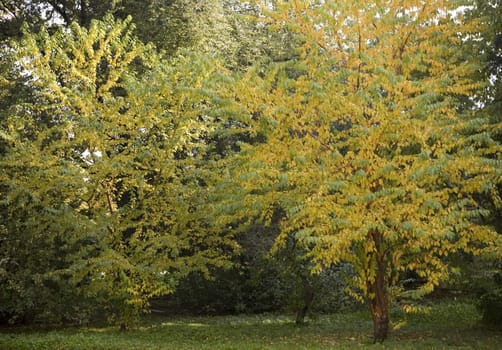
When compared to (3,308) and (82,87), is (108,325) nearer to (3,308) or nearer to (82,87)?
(3,308)

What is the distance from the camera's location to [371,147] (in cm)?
938

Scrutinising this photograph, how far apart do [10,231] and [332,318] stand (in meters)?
8.72

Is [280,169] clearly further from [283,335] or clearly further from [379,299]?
[283,335]

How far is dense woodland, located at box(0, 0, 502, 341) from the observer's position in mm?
9219

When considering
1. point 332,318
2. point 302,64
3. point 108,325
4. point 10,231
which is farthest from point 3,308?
point 302,64

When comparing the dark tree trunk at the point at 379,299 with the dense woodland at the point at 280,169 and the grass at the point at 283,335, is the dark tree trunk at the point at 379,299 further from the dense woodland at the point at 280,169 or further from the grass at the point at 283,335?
the grass at the point at 283,335

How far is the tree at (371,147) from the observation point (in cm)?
891

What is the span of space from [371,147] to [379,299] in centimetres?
304

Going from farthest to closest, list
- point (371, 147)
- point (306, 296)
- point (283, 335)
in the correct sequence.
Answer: point (306, 296), point (283, 335), point (371, 147)

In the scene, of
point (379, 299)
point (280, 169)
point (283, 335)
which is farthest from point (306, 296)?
point (280, 169)

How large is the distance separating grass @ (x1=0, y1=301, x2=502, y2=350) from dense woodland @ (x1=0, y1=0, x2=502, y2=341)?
646 mm

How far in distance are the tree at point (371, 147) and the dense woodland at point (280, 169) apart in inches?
1.6

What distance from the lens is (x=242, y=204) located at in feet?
33.2

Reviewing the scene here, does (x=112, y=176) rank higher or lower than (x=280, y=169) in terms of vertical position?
higher
